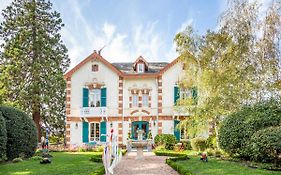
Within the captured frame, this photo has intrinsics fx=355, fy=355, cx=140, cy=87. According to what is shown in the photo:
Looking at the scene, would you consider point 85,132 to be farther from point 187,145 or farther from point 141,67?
point 187,145

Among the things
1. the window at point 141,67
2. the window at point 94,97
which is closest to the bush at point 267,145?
the window at point 141,67

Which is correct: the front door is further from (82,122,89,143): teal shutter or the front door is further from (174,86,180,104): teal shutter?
(82,122,89,143): teal shutter

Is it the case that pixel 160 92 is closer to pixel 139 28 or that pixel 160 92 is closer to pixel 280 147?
pixel 139 28

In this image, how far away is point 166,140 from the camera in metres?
27.4

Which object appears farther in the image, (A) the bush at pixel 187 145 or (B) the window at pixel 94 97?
(B) the window at pixel 94 97

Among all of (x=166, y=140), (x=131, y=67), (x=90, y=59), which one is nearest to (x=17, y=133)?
(x=166, y=140)

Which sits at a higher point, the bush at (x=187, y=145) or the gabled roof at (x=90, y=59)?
the gabled roof at (x=90, y=59)

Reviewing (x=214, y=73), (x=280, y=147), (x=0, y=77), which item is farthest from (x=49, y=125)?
(x=280, y=147)

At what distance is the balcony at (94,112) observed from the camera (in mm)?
29172

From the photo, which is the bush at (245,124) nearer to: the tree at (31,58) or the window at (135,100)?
the window at (135,100)

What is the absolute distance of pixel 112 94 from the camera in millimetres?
29688

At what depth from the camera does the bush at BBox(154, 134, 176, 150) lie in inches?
1064

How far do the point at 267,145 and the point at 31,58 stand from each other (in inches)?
935

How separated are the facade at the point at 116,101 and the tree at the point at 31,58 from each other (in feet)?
9.37
